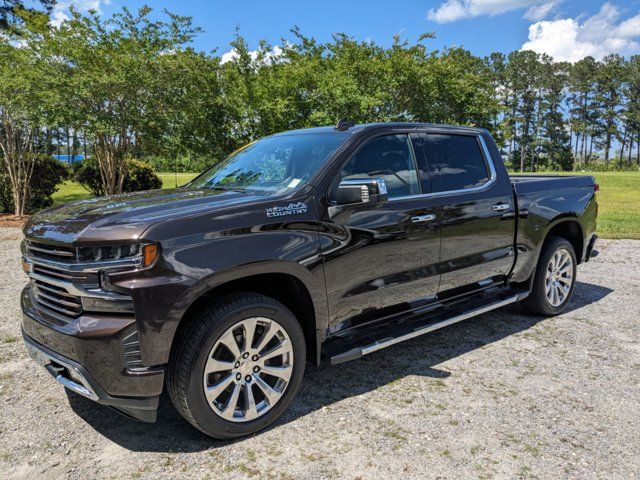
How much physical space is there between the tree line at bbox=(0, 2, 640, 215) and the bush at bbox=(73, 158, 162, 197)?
2.94 feet

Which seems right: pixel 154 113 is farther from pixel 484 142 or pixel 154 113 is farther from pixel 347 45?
pixel 484 142

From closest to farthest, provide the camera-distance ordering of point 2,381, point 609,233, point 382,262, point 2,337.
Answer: point 382,262 < point 2,381 < point 2,337 < point 609,233

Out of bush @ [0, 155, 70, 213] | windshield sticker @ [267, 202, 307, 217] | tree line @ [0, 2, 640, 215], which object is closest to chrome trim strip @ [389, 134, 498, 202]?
windshield sticker @ [267, 202, 307, 217]

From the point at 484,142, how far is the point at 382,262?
6.46ft

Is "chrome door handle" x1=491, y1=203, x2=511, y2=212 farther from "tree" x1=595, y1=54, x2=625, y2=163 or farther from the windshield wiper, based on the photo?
"tree" x1=595, y1=54, x2=625, y2=163

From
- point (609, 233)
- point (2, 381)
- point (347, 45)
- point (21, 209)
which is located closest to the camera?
point (2, 381)

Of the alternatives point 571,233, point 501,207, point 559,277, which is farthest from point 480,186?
point 571,233

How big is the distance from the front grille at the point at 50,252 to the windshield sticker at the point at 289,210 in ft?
3.70

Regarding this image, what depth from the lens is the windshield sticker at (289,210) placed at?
10.1 ft

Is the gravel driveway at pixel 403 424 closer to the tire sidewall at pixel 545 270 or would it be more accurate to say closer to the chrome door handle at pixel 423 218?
the tire sidewall at pixel 545 270

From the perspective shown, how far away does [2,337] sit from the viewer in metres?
4.77

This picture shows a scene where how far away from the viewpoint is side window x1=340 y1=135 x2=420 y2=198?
12.0 feet

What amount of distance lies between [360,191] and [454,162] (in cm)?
148

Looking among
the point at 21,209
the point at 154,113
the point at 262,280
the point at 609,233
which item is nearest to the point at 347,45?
the point at 154,113
